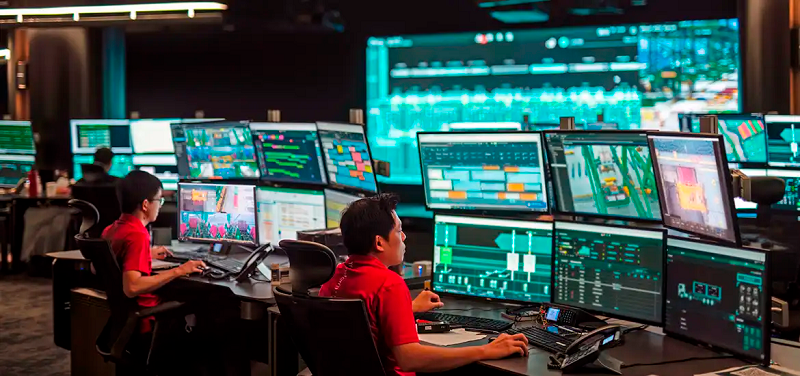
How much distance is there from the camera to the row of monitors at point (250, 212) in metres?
4.73

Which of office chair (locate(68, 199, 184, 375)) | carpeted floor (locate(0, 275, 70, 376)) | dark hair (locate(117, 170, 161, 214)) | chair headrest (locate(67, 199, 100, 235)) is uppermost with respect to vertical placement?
dark hair (locate(117, 170, 161, 214))

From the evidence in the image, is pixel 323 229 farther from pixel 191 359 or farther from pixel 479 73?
pixel 479 73

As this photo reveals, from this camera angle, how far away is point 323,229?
454 centimetres

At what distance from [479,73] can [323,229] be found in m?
5.14

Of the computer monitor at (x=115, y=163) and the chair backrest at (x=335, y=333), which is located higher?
the computer monitor at (x=115, y=163)

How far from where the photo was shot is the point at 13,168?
9.45 metres

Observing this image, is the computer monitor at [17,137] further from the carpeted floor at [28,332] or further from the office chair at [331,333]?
the office chair at [331,333]

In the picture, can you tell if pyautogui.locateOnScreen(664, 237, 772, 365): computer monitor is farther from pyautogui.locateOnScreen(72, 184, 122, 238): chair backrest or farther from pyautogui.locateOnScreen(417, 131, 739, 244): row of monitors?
pyautogui.locateOnScreen(72, 184, 122, 238): chair backrest

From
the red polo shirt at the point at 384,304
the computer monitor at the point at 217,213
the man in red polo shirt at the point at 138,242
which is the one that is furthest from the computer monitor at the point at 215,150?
the red polo shirt at the point at 384,304

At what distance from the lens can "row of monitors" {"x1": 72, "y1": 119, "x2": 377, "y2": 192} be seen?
4512 millimetres

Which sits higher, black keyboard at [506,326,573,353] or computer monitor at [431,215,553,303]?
computer monitor at [431,215,553,303]

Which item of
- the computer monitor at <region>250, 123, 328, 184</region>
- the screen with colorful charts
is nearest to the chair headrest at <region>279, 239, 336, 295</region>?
the computer monitor at <region>250, 123, 328, 184</region>

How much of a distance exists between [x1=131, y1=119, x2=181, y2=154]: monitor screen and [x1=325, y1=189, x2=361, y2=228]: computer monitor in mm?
4985

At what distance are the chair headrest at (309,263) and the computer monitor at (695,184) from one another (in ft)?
3.81
